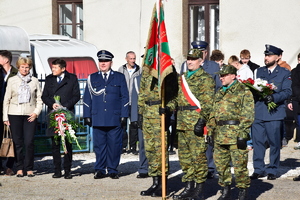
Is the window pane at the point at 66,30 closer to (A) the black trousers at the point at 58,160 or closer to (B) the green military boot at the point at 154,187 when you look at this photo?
(A) the black trousers at the point at 58,160

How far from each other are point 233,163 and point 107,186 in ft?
7.38

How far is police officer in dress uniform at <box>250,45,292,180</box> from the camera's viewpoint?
1149 cm

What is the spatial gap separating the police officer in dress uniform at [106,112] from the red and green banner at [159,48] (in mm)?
1973

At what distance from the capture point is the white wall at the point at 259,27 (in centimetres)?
1745

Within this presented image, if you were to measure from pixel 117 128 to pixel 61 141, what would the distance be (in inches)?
36.5

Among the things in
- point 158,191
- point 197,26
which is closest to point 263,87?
point 158,191

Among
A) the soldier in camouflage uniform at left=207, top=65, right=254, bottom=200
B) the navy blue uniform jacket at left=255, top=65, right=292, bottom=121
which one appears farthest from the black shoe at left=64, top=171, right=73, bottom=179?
the navy blue uniform jacket at left=255, top=65, right=292, bottom=121

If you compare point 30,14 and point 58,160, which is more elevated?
point 30,14

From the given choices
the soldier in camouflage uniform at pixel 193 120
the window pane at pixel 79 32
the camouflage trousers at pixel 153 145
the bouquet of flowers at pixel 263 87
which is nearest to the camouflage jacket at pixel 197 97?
the soldier in camouflage uniform at pixel 193 120

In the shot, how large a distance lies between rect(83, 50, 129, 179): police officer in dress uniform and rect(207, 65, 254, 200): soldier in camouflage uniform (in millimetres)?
2495

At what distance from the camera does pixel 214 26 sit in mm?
19312

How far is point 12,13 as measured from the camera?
20.9 meters

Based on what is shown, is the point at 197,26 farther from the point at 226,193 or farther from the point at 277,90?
the point at 226,193

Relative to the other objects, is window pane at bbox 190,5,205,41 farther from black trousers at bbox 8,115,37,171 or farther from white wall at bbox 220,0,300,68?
black trousers at bbox 8,115,37,171
